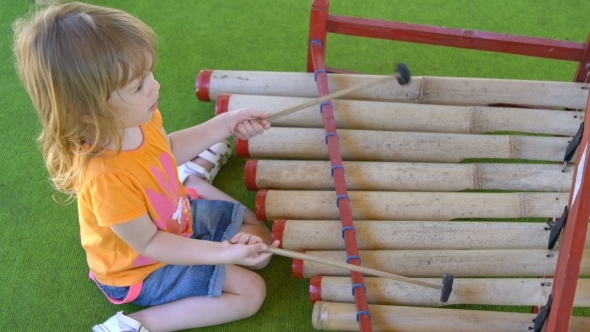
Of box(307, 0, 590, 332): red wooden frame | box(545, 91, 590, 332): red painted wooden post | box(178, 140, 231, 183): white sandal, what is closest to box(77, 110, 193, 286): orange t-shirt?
box(178, 140, 231, 183): white sandal

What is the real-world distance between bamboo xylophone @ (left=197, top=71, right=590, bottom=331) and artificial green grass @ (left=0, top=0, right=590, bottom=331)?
7.2 inches

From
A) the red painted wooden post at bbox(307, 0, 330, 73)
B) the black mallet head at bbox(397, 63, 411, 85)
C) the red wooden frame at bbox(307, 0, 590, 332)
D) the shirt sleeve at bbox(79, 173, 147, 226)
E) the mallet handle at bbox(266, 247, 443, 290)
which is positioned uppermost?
the red wooden frame at bbox(307, 0, 590, 332)

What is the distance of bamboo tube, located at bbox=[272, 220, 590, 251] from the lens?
1.69 metres

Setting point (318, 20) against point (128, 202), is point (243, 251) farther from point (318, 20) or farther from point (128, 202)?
point (318, 20)

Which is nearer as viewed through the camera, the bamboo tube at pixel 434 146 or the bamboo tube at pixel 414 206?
the bamboo tube at pixel 414 206

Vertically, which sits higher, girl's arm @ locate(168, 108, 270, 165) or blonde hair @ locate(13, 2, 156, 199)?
girl's arm @ locate(168, 108, 270, 165)

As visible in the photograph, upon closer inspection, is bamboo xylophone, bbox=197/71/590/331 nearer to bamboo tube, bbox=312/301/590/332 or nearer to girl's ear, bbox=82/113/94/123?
bamboo tube, bbox=312/301/590/332

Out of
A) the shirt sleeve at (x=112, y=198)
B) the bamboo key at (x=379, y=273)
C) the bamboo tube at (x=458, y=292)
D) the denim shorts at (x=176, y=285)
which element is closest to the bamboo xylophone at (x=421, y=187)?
the bamboo tube at (x=458, y=292)

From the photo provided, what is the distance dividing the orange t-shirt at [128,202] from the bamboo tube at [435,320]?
1.55ft

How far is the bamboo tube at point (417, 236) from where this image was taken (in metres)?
1.69

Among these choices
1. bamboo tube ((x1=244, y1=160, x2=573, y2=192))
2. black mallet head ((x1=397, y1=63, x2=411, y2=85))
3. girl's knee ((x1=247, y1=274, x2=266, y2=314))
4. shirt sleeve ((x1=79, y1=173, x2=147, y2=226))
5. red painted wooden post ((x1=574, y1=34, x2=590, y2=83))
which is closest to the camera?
shirt sleeve ((x1=79, y1=173, x2=147, y2=226))

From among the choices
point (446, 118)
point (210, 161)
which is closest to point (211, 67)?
point (210, 161)

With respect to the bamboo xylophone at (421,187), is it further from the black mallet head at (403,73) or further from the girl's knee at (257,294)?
the black mallet head at (403,73)

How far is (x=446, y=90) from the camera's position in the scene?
2027 mm
